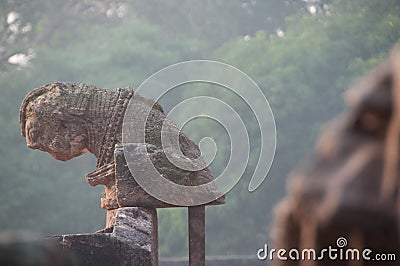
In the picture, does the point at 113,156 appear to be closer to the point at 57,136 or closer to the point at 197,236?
the point at 57,136

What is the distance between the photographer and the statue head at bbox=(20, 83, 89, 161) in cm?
794

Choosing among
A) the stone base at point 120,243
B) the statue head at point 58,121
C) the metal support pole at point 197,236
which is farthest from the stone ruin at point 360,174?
the statue head at point 58,121

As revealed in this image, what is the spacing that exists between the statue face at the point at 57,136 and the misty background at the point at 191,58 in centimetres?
1647

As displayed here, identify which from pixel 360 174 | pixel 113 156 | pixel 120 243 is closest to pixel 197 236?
pixel 120 243

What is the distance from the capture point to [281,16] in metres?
32.7

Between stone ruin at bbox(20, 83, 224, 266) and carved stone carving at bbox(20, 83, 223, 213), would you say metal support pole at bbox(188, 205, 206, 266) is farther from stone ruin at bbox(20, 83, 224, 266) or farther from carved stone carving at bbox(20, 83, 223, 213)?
carved stone carving at bbox(20, 83, 223, 213)

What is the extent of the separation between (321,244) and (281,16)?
99.0 ft

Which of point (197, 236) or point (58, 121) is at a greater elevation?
point (58, 121)

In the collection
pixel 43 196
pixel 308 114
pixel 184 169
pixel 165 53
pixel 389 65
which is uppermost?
pixel 165 53

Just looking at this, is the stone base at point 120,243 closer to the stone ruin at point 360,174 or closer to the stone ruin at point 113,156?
the stone ruin at point 113,156

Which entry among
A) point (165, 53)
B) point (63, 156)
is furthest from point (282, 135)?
point (63, 156)

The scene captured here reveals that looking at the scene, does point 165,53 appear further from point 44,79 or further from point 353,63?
point 353,63

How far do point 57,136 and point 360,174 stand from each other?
18.5 ft

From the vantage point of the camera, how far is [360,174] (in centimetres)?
252
